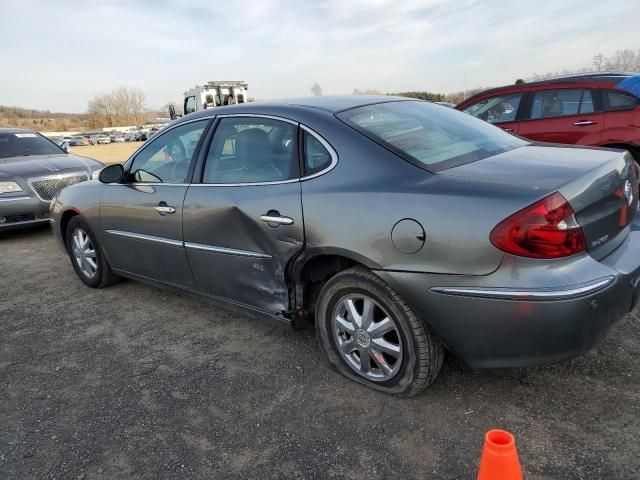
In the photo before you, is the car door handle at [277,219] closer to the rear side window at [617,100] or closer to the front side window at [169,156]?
the front side window at [169,156]

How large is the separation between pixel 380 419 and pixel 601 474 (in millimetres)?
968

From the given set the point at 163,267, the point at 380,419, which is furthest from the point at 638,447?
the point at 163,267

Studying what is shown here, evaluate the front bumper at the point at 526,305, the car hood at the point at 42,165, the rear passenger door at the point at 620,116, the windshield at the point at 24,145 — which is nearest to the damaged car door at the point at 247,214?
the front bumper at the point at 526,305

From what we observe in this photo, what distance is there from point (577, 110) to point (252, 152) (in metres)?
4.83

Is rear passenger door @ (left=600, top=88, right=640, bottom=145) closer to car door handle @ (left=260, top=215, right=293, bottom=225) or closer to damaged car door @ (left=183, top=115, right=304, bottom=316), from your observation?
damaged car door @ (left=183, top=115, right=304, bottom=316)

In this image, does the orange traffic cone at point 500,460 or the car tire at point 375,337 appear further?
the car tire at point 375,337

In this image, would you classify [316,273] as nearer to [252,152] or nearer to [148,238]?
[252,152]

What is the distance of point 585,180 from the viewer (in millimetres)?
2311

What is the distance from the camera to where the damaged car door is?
2.92 m

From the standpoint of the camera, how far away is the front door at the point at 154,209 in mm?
3594

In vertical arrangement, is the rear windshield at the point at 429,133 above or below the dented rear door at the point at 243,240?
above

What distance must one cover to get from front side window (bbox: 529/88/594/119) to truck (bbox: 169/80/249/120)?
17.5 m

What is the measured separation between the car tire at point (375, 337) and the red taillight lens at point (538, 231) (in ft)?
1.99

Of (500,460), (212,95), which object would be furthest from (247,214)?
(212,95)
